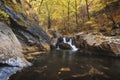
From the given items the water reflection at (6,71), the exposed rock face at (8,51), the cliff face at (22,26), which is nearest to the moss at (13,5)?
the cliff face at (22,26)

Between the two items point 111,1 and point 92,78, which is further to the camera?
point 111,1

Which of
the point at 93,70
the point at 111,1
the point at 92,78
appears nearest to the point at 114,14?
the point at 111,1

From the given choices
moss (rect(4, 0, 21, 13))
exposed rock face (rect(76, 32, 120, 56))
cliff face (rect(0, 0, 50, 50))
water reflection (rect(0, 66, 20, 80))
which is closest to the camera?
water reflection (rect(0, 66, 20, 80))

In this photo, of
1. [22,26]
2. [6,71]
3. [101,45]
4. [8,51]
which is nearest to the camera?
[6,71]

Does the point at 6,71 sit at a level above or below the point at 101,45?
below

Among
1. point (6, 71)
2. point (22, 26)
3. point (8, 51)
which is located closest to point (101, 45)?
point (22, 26)

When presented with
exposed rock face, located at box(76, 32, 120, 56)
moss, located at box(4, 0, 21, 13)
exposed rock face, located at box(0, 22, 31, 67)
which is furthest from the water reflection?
exposed rock face, located at box(76, 32, 120, 56)

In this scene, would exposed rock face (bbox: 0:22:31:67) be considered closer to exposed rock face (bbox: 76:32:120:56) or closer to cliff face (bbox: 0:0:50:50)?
cliff face (bbox: 0:0:50:50)

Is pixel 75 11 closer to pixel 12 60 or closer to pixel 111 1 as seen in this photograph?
pixel 111 1

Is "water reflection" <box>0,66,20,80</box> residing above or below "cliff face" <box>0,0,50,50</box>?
below

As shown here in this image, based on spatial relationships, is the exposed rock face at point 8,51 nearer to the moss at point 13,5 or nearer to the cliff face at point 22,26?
the cliff face at point 22,26

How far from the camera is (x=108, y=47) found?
14.7 m

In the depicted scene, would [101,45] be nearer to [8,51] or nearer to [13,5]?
[13,5]

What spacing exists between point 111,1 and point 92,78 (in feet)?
46.4
